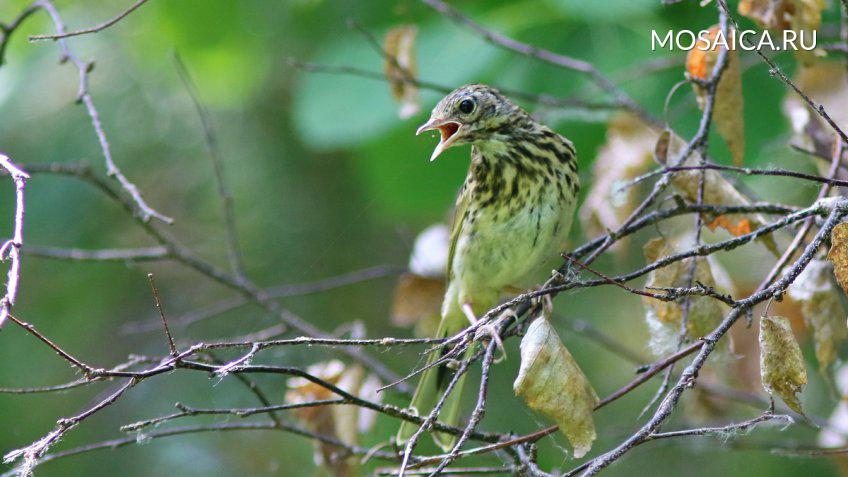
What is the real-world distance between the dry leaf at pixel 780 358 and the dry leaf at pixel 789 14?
1.02 m

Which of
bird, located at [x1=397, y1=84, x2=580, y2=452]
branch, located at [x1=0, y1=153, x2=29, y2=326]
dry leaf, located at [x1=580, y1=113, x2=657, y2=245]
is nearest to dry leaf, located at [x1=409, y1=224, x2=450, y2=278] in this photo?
bird, located at [x1=397, y1=84, x2=580, y2=452]

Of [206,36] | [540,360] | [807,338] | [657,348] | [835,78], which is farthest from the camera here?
[206,36]

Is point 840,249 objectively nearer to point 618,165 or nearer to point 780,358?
point 780,358

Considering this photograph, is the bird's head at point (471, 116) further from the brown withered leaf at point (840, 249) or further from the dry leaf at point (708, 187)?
the brown withered leaf at point (840, 249)

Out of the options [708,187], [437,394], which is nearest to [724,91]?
[708,187]

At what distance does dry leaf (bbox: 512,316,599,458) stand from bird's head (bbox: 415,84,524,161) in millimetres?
1119

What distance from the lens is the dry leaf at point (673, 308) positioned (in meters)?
2.48

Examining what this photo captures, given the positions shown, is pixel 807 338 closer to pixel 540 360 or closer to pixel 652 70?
pixel 652 70

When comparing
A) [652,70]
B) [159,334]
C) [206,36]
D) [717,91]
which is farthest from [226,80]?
[717,91]

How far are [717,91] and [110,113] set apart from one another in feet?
11.0

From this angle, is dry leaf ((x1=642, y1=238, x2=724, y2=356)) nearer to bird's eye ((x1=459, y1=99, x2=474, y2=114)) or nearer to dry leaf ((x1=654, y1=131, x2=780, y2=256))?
dry leaf ((x1=654, y1=131, x2=780, y2=256))

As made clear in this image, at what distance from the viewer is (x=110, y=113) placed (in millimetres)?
5035

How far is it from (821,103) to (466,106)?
1.07m

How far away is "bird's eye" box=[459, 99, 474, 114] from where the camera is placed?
3183mm
